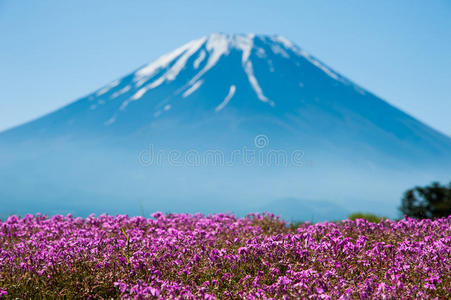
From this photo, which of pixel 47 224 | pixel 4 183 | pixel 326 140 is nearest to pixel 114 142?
pixel 4 183

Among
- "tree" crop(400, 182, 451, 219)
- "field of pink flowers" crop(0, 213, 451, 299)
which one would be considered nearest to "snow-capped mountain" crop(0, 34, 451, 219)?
"tree" crop(400, 182, 451, 219)

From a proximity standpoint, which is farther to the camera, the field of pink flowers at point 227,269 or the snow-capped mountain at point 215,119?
the snow-capped mountain at point 215,119

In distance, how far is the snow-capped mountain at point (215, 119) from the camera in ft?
547

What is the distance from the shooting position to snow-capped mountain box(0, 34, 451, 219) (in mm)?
166625

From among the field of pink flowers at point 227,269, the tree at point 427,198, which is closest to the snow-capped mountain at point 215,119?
the tree at point 427,198

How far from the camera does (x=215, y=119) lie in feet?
584

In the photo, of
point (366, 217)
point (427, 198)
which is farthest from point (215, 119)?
point (366, 217)

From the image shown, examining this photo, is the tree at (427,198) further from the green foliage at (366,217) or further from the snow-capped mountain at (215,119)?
the snow-capped mountain at (215,119)

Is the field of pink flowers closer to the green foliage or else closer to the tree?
the green foliage

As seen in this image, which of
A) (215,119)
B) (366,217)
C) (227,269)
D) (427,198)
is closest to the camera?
Answer: (227,269)

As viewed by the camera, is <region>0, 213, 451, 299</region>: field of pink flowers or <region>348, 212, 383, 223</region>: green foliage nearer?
<region>0, 213, 451, 299</region>: field of pink flowers

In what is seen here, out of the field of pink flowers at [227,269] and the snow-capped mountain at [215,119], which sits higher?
the snow-capped mountain at [215,119]

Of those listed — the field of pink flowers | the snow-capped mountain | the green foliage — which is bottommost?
the field of pink flowers

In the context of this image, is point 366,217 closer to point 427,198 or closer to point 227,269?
point 427,198
